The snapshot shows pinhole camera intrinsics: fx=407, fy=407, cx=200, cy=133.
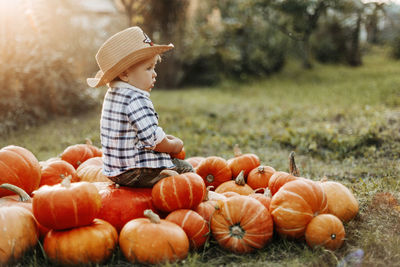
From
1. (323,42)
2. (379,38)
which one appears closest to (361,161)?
(323,42)

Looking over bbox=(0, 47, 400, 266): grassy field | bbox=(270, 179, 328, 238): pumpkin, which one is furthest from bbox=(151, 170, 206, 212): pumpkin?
bbox=(270, 179, 328, 238): pumpkin

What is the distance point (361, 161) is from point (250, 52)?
10.1 meters

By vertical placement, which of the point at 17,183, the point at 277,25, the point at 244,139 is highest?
the point at 277,25

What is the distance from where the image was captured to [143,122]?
279 cm

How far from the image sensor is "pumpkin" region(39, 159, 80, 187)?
346 centimetres

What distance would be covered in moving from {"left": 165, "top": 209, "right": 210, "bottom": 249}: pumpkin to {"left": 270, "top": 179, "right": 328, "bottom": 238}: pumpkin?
48cm

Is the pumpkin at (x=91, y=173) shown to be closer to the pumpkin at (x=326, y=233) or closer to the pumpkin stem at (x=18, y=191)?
the pumpkin stem at (x=18, y=191)

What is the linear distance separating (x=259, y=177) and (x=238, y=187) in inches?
9.7

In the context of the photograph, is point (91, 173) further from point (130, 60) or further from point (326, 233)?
point (326, 233)

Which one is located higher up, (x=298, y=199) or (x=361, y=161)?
(x=298, y=199)

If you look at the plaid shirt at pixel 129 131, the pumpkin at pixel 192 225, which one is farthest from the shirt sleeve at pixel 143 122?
the pumpkin at pixel 192 225

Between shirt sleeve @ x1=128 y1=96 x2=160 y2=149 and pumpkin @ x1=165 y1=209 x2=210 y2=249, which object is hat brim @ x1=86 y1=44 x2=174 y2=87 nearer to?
shirt sleeve @ x1=128 y1=96 x2=160 y2=149

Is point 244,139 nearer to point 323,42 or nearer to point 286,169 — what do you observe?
point 286,169

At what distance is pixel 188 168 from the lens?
328cm
